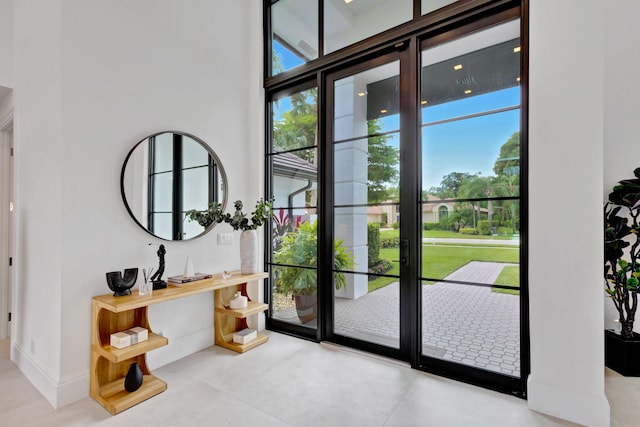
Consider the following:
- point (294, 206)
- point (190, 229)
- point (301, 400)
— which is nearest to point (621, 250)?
point (301, 400)

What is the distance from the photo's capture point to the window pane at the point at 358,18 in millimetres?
2759

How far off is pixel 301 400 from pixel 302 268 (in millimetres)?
1392

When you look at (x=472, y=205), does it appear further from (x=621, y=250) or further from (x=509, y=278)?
(x=621, y=250)

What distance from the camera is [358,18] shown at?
9.80 feet

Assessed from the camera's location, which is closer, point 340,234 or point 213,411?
point 213,411

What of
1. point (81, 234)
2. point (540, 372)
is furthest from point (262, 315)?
point (540, 372)

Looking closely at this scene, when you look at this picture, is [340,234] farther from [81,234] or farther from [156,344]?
[81,234]

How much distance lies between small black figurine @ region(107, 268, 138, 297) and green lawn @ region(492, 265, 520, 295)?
2.73m

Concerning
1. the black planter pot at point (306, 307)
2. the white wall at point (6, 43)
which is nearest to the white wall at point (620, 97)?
the black planter pot at point (306, 307)

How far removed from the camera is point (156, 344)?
226cm

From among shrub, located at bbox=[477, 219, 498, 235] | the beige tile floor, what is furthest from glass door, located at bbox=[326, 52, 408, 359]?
shrub, located at bbox=[477, 219, 498, 235]

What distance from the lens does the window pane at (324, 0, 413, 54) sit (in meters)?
2.76

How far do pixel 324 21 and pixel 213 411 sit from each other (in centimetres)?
360

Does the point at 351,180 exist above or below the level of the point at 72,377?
above
